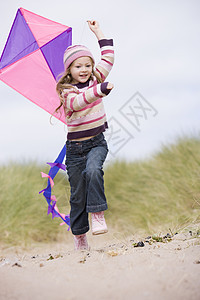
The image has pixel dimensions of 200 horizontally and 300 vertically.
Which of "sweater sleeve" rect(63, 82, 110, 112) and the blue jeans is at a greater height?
"sweater sleeve" rect(63, 82, 110, 112)

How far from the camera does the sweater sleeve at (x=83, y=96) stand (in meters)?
2.73

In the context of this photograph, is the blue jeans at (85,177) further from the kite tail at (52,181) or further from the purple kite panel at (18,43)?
the purple kite panel at (18,43)

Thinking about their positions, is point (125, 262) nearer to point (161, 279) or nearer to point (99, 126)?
point (161, 279)

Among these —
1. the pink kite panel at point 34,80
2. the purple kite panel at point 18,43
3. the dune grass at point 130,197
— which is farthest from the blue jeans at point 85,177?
the dune grass at point 130,197

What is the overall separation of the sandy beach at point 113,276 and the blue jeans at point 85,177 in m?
0.45

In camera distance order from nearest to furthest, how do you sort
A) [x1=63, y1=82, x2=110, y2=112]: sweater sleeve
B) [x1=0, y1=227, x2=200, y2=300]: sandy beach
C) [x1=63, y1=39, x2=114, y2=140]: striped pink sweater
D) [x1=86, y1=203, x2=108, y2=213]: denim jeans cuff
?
[x1=0, y1=227, x2=200, y2=300]: sandy beach, [x1=63, y1=82, x2=110, y2=112]: sweater sleeve, [x1=86, y1=203, x2=108, y2=213]: denim jeans cuff, [x1=63, y1=39, x2=114, y2=140]: striped pink sweater

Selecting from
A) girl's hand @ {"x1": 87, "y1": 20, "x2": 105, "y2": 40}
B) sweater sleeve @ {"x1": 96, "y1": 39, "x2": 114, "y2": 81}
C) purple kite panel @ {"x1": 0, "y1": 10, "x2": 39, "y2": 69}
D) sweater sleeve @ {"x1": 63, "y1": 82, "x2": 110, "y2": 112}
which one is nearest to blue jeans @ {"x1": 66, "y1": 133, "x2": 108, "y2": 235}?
sweater sleeve @ {"x1": 63, "y1": 82, "x2": 110, "y2": 112}

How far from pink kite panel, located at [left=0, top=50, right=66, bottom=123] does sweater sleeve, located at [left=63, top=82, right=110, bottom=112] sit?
63 cm

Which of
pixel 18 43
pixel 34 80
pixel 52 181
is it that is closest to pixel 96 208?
pixel 52 181

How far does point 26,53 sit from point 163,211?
3230mm

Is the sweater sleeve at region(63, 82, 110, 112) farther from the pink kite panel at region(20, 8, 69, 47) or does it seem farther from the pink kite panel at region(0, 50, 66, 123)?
the pink kite panel at region(20, 8, 69, 47)

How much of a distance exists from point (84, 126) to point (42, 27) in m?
1.28

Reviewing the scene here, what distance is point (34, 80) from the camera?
12.1 feet

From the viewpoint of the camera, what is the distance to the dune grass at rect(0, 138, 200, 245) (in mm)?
5401
